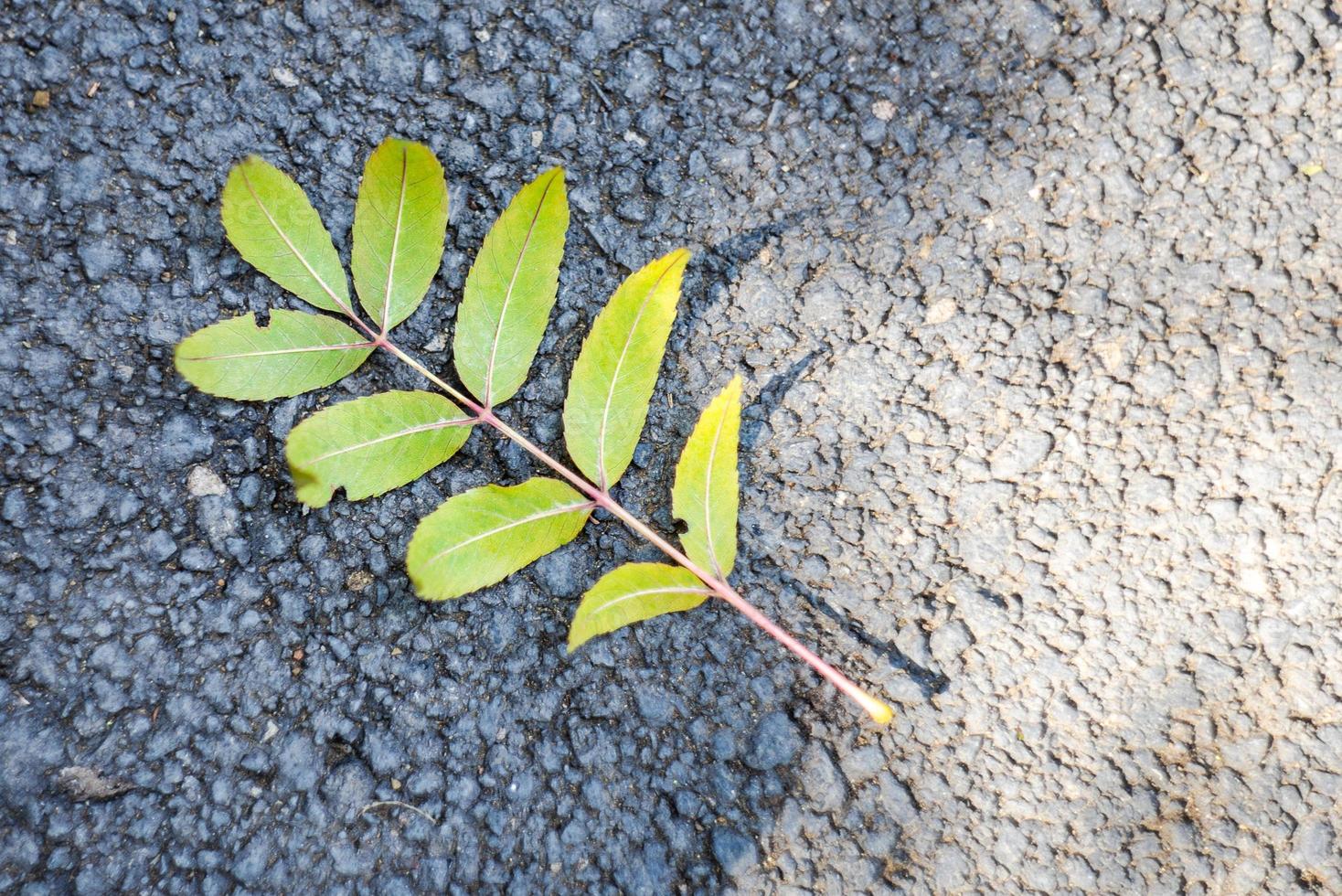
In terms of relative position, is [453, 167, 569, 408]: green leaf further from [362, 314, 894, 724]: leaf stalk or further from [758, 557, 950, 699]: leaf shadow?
[758, 557, 950, 699]: leaf shadow

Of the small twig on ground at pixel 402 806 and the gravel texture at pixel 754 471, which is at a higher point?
the gravel texture at pixel 754 471

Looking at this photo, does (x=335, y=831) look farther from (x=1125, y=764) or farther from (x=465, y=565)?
(x=1125, y=764)

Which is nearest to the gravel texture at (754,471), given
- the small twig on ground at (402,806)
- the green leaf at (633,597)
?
the small twig on ground at (402,806)

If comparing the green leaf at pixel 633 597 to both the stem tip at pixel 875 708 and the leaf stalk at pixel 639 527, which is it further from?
the stem tip at pixel 875 708

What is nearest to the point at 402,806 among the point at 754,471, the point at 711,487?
the point at 711,487

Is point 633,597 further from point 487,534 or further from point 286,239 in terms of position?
point 286,239
